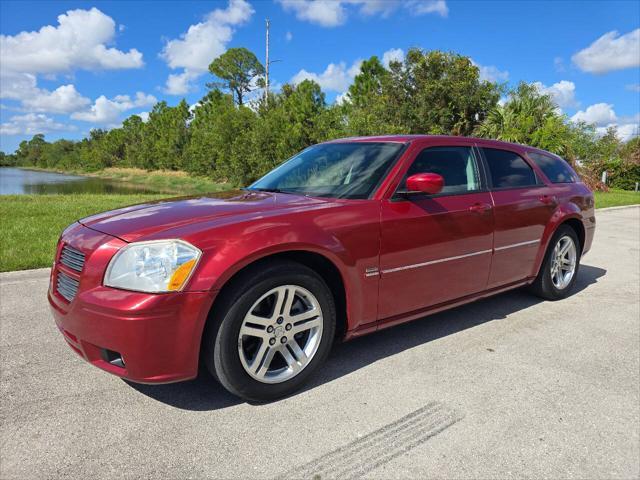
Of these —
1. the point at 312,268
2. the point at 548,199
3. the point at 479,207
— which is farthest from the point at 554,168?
the point at 312,268

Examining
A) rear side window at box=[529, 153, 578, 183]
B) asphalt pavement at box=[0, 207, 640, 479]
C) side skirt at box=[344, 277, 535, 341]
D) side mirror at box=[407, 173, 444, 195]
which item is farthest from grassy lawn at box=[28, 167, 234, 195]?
side mirror at box=[407, 173, 444, 195]

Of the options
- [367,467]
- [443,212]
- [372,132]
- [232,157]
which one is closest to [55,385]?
[367,467]

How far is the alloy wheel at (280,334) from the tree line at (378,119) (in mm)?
20202

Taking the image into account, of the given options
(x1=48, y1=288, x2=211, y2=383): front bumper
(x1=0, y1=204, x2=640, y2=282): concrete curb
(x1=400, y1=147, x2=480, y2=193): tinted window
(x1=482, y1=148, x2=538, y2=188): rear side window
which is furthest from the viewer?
(x1=0, y1=204, x2=640, y2=282): concrete curb

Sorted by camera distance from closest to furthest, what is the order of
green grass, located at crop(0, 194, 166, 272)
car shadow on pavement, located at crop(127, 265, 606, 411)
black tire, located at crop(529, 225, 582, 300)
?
car shadow on pavement, located at crop(127, 265, 606, 411), black tire, located at crop(529, 225, 582, 300), green grass, located at crop(0, 194, 166, 272)

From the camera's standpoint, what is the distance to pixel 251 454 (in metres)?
2.24

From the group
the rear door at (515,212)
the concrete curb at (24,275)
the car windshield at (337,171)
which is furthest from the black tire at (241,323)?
the concrete curb at (24,275)

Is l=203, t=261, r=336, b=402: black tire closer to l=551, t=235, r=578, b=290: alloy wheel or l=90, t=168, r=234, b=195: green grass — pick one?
l=551, t=235, r=578, b=290: alloy wheel

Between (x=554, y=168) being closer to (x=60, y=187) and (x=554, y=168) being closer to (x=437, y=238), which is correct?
(x=437, y=238)

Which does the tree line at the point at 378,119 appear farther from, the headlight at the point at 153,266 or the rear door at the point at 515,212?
the headlight at the point at 153,266

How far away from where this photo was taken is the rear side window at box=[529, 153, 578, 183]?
4762 mm

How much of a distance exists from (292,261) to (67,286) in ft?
4.33

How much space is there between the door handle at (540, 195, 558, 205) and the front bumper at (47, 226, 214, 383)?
3.53 metres

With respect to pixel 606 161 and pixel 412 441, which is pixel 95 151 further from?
pixel 412 441
